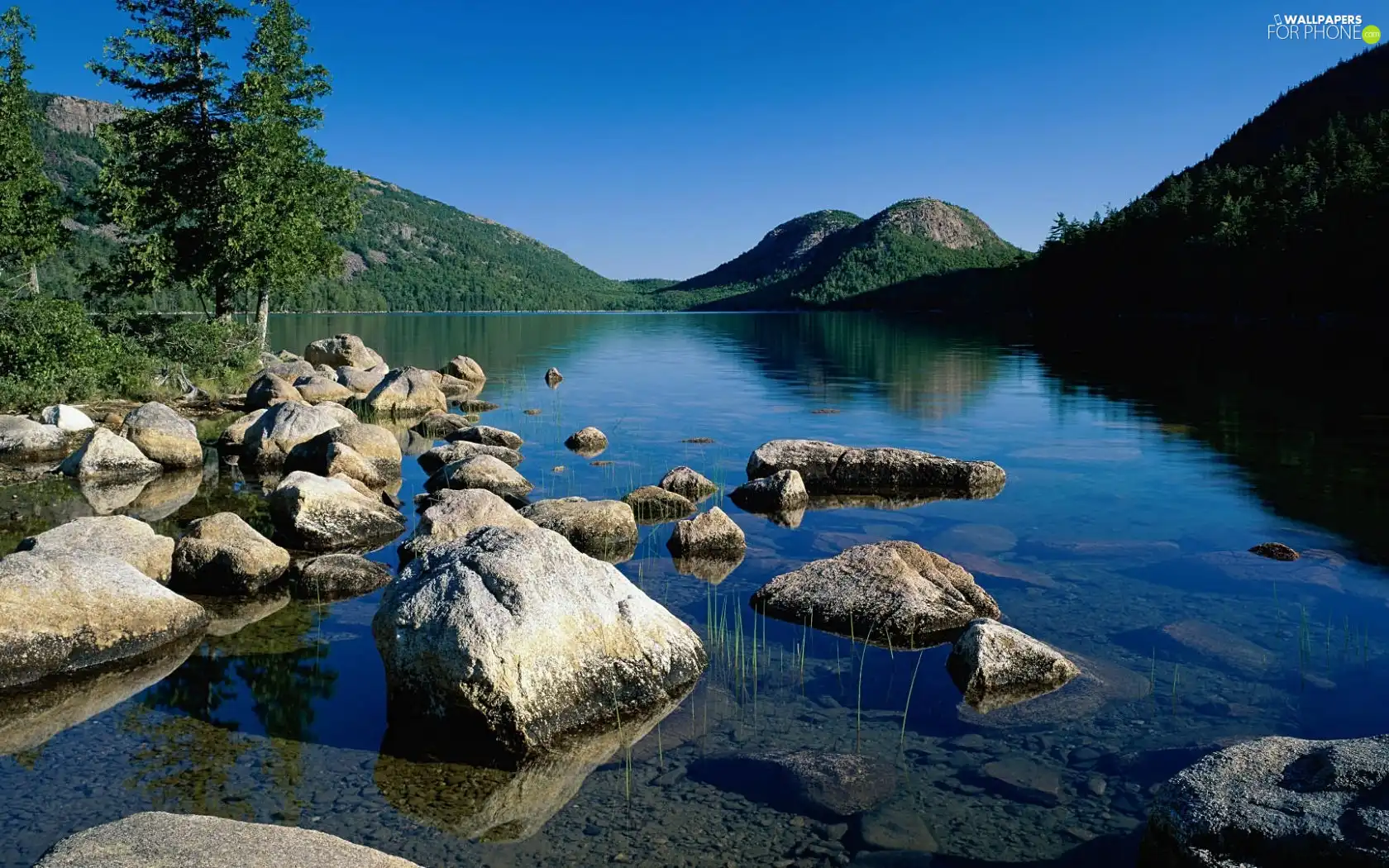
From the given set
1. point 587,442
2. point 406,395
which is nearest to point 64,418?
point 406,395

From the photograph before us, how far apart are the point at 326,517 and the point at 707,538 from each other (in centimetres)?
579

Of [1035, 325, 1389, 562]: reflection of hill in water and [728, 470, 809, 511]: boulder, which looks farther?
[1035, 325, 1389, 562]: reflection of hill in water

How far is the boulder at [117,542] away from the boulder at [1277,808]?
1067cm

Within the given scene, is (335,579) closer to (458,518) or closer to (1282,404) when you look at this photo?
(458,518)

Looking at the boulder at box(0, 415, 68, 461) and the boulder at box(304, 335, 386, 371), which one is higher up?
the boulder at box(304, 335, 386, 371)

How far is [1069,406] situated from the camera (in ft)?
110

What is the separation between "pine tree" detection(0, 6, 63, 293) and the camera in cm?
2894

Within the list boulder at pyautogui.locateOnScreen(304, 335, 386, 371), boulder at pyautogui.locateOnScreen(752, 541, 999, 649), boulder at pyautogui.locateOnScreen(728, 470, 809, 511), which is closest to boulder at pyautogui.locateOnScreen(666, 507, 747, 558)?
boulder at pyautogui.locateOnScreen(752, 541, 999, 649)

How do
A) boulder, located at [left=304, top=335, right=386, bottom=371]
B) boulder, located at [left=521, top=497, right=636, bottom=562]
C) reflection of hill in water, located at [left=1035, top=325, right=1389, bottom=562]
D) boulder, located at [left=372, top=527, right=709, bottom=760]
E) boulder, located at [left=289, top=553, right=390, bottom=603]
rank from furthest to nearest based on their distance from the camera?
boulder, located at [left=304, top=335, right=386, bottom=371] → reflection of hill in water, located at [left=1035, top=325, right=1389, bottom=562] → boulder, located at [left=521, top=497, right=636, bottom=562] → boulder, located at [left=289, top=553, right=390, bottom=603] → boulder, located at [left=372, top=527, right=709, bottom=760]

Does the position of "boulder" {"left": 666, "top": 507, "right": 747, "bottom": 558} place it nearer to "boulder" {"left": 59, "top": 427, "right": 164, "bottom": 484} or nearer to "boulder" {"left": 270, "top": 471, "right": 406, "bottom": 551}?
"boulder" {"left": 270, "top": 471, "right": 406, "bottom": 551}

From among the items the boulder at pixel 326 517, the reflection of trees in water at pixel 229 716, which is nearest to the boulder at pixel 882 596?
the reflection of trees in water at pixel 229 716

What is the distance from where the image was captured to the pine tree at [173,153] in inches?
1270

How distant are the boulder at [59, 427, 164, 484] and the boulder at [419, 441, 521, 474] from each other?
17.7ft

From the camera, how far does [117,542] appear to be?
11547mm
